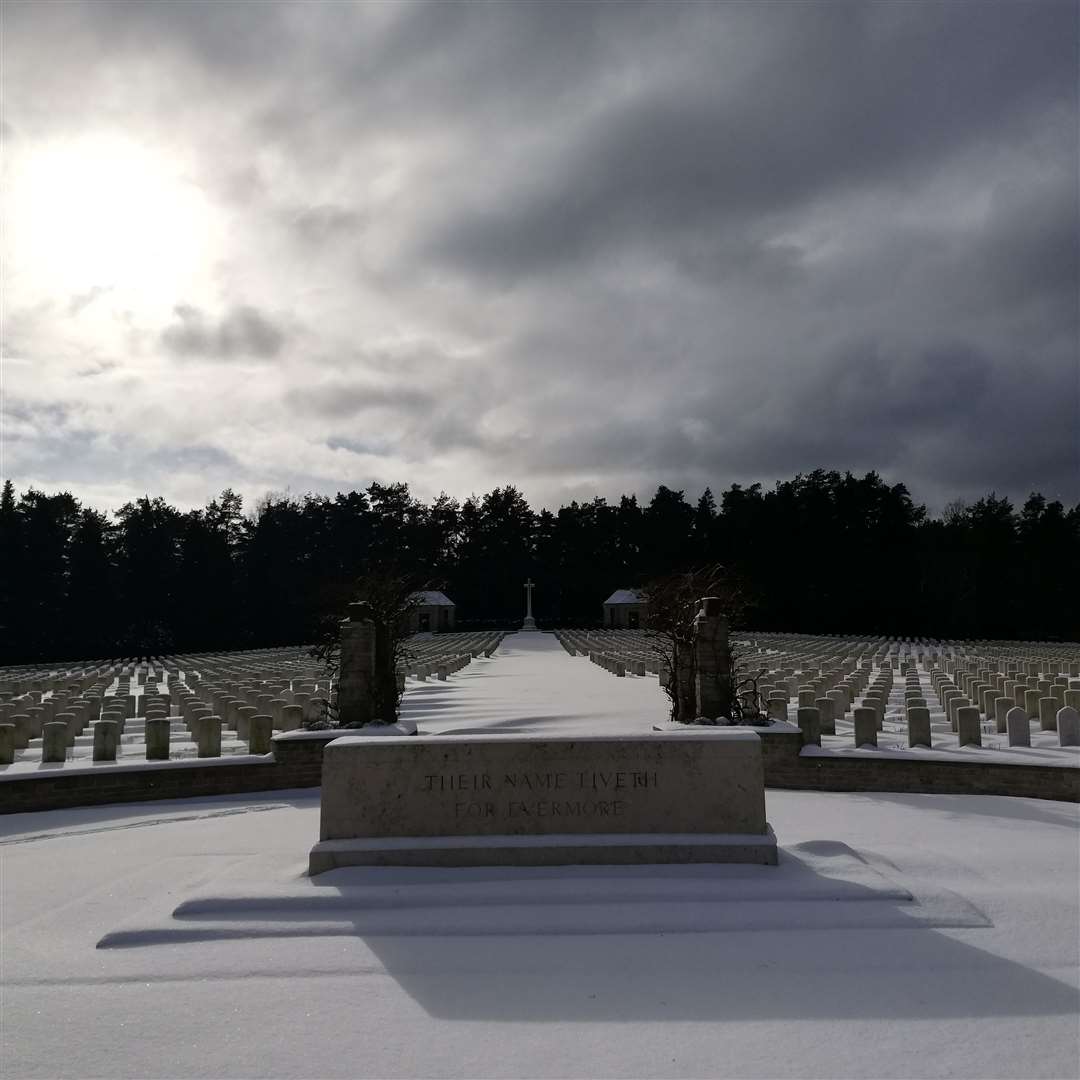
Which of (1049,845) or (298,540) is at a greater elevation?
(298,540)

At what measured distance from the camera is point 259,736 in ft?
33.7

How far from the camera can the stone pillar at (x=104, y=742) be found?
9.76 m

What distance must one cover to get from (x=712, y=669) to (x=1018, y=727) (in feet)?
11.4

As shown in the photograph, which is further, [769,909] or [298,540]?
[298,540]

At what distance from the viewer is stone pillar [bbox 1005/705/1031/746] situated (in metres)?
9.70

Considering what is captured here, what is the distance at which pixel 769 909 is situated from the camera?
4570 mm

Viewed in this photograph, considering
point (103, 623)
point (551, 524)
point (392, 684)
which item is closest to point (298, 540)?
point (103, 623)

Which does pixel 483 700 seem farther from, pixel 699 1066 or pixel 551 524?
pixel 551 524

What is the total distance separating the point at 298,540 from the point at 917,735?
69.3 m

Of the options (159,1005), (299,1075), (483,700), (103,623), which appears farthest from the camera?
(103,623)

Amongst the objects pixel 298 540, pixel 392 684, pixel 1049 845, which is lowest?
pixel 1049 845

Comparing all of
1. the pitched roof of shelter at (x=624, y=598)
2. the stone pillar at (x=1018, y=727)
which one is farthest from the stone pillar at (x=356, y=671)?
the pitched roof of shelter at (x=624, y=598)

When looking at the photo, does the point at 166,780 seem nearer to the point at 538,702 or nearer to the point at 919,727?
the point at 538,702

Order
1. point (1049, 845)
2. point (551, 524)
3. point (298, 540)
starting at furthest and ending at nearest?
point (551, 524) < point (298, 540) < point (1049, 845)
